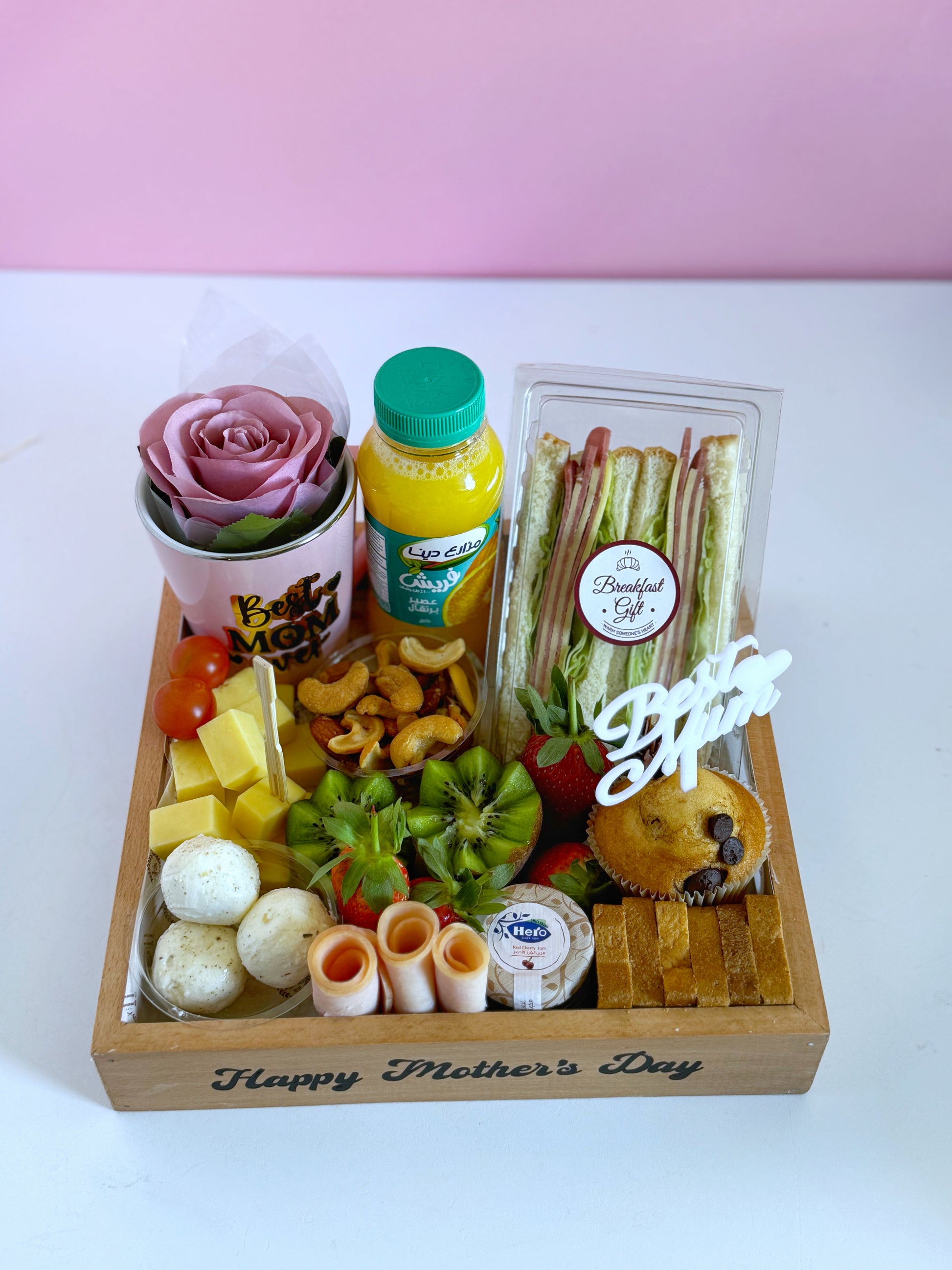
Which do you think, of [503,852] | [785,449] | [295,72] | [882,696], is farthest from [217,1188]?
[295,72]

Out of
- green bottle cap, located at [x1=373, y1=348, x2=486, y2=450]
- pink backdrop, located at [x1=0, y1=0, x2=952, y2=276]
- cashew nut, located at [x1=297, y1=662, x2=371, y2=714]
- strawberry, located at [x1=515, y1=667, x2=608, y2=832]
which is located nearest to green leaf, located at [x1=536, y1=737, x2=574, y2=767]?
strawberry, located at [x1=515, y1=667, x2=608, y2=832]

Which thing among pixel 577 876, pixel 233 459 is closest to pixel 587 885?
pixel 577 876

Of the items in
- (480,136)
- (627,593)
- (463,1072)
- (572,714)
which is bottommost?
(463,1072)

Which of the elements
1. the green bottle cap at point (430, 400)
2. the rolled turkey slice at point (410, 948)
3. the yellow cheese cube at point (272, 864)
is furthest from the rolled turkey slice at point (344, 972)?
the green bottle cap at point (430, 400)

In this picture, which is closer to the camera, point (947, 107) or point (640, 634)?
point (640, 634)

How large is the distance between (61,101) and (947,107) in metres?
1.37

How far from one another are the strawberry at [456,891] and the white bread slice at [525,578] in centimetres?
20

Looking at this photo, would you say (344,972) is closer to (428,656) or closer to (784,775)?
(428,656)

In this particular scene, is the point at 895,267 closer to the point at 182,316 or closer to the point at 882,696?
the point at 882,696

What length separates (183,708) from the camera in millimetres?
1175

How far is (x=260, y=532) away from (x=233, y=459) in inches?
3.0

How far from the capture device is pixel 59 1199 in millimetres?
1012

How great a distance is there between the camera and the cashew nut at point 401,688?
118 cm

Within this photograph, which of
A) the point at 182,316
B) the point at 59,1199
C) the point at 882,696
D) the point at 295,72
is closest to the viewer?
the point at 59,1199
